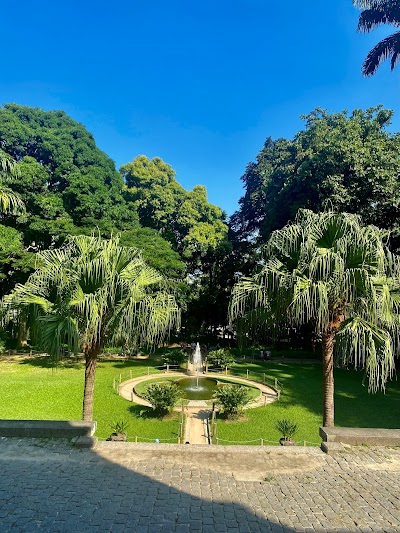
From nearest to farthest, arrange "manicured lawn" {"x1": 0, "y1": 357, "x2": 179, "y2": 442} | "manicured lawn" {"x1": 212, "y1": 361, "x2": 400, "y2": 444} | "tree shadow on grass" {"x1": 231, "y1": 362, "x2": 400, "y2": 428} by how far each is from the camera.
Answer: "manicured lawn" {"x1": 212, "y1": 361, "x2": 400, "y2": 444}, "manicured lawn" {"x1": 0, "y1": 357, "x2": 179, "y2": 442}, "tree shadow on grass" {"x1": 231, "y1": 362, "x2": 400, "y2": 428}

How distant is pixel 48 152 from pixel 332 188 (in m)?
23.2

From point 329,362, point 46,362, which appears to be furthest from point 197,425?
point 46,362

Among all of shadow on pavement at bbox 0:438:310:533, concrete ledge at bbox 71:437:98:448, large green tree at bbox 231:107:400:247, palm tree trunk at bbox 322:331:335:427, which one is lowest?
shadow on pavement at bbox 0:438:310:533

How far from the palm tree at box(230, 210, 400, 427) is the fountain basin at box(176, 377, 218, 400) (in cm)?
912

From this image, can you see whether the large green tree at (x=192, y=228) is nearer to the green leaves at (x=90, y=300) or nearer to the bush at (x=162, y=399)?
the bush at (x=162, y=399)

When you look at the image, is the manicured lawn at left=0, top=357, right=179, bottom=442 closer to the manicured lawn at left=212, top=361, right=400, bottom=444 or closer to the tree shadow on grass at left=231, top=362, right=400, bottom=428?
the manicured lawn at left=212, top=361, right=400, bottom=444

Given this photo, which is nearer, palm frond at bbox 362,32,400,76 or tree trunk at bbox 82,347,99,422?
tree trunk at bbox 82,347,99,422

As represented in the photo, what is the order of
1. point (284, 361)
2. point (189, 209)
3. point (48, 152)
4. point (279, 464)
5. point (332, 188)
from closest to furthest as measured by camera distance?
1. point (279, 464)
2. point (332, 188)
3. point (284, 361)
4. point (48, 152)
5. point (189, 209)

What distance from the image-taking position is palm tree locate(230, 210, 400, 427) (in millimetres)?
7418

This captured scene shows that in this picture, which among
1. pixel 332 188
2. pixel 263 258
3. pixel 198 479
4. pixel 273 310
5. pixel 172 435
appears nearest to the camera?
pixel 198 479

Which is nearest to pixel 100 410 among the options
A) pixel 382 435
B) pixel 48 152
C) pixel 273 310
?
pixel 273 310

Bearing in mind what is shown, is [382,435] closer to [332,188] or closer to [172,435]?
[172,435]

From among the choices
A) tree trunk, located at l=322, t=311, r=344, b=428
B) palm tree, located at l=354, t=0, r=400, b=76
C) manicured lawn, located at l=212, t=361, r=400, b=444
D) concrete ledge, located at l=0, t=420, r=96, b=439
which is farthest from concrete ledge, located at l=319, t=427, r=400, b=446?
palm tree, located at l=354, t=0, r=400, b=76

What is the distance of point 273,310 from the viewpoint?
8.55 meters
